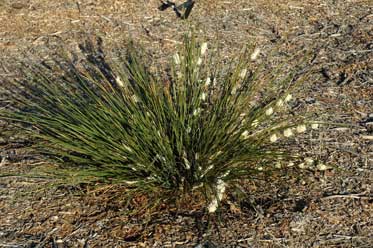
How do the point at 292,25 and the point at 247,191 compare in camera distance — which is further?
the point at 292,25

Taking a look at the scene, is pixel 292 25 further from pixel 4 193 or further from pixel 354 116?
pixel 4 193

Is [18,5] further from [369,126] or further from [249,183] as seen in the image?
[369,126]

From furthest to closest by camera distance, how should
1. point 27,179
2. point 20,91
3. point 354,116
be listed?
point 20,91 → point 354,116 → point 27,179

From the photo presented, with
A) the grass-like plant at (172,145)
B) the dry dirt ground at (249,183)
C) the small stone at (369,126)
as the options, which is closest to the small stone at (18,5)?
the dry dirt ground at (249,183)

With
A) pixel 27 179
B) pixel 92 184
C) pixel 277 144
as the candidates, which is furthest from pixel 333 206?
pixel 27 179

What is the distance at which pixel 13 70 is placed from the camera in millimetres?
4984

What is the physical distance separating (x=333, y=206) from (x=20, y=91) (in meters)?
2.42

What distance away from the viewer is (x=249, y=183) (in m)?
3.61

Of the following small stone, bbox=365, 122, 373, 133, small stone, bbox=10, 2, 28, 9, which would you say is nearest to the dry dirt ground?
small stone, bbox=365, 122, 373, 133

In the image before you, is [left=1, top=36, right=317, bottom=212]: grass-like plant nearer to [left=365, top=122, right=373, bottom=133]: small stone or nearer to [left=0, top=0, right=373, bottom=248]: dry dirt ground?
[left=0, top=0, right=373, bottom=248]: dry dirt ground

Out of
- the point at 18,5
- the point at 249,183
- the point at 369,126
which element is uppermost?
the point at 369,126

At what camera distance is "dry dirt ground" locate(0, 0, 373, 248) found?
129 inches

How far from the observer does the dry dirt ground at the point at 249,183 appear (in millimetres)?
3268

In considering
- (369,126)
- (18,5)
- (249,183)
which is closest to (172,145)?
(249,183)
